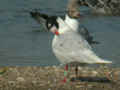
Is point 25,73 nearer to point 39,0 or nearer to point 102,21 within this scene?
point 102,21

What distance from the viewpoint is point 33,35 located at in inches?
524

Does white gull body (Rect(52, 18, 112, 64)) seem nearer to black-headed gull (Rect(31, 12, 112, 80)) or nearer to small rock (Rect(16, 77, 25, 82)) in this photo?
black-headed gull (Rect(31, 12, 112, 80))

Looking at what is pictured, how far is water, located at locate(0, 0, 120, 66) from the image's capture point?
1073 cm

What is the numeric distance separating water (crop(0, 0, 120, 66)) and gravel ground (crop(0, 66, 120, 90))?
1361 mm

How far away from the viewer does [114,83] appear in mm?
7801

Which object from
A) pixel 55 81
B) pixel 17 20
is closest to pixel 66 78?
pixel 55 81

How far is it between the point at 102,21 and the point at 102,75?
23.7ft

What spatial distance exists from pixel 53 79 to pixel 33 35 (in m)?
5.39

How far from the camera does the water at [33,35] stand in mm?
10734

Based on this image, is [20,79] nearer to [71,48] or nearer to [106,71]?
[71,48]

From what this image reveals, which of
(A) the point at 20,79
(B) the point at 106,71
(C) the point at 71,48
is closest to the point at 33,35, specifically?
(B) the point at 106,71

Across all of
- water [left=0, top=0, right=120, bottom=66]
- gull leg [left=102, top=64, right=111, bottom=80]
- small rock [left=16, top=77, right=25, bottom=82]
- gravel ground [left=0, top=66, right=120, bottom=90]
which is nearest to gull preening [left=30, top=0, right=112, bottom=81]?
gravel ground [left=0, top=66, right=120, bottom=90]

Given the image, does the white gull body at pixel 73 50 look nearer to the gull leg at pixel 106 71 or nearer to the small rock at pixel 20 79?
the small rock at pixel 20 79

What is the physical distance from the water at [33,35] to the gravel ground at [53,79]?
A: 1361mm
